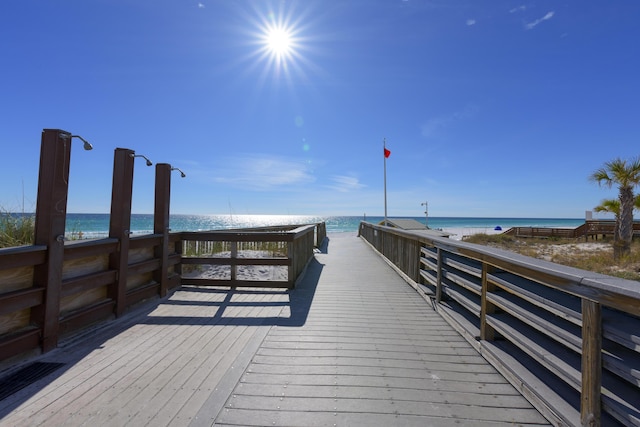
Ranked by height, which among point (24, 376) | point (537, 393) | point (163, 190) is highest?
point (163, 190)

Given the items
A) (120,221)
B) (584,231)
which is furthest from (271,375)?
(584,231)

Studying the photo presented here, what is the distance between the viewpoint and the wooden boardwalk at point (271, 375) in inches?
78.5

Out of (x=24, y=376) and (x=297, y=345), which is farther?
(x=297, y=345)

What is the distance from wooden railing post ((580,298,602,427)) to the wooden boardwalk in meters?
0.39

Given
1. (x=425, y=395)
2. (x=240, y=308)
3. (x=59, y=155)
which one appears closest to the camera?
(x=425, y=395)

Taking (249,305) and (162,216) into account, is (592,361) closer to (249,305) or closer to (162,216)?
(249,305)

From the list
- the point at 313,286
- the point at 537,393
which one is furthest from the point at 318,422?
the point at 313,286

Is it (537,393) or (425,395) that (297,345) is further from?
(537,393)

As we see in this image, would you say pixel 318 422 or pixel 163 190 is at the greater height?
pixel 163 190

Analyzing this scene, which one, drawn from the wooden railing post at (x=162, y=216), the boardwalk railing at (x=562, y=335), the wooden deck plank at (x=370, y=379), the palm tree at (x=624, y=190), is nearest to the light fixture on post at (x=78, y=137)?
the wooden railing post at (x=162, y=216)

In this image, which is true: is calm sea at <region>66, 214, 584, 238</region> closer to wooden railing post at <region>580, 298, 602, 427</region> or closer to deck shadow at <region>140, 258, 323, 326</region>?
deck shadow at <region>140, 258, 323, 326</region>

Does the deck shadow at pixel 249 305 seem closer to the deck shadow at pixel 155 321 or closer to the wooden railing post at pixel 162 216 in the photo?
the deck shadow at pixel 155 321

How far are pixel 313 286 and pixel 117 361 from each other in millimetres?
3374

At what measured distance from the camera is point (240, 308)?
4324mm
